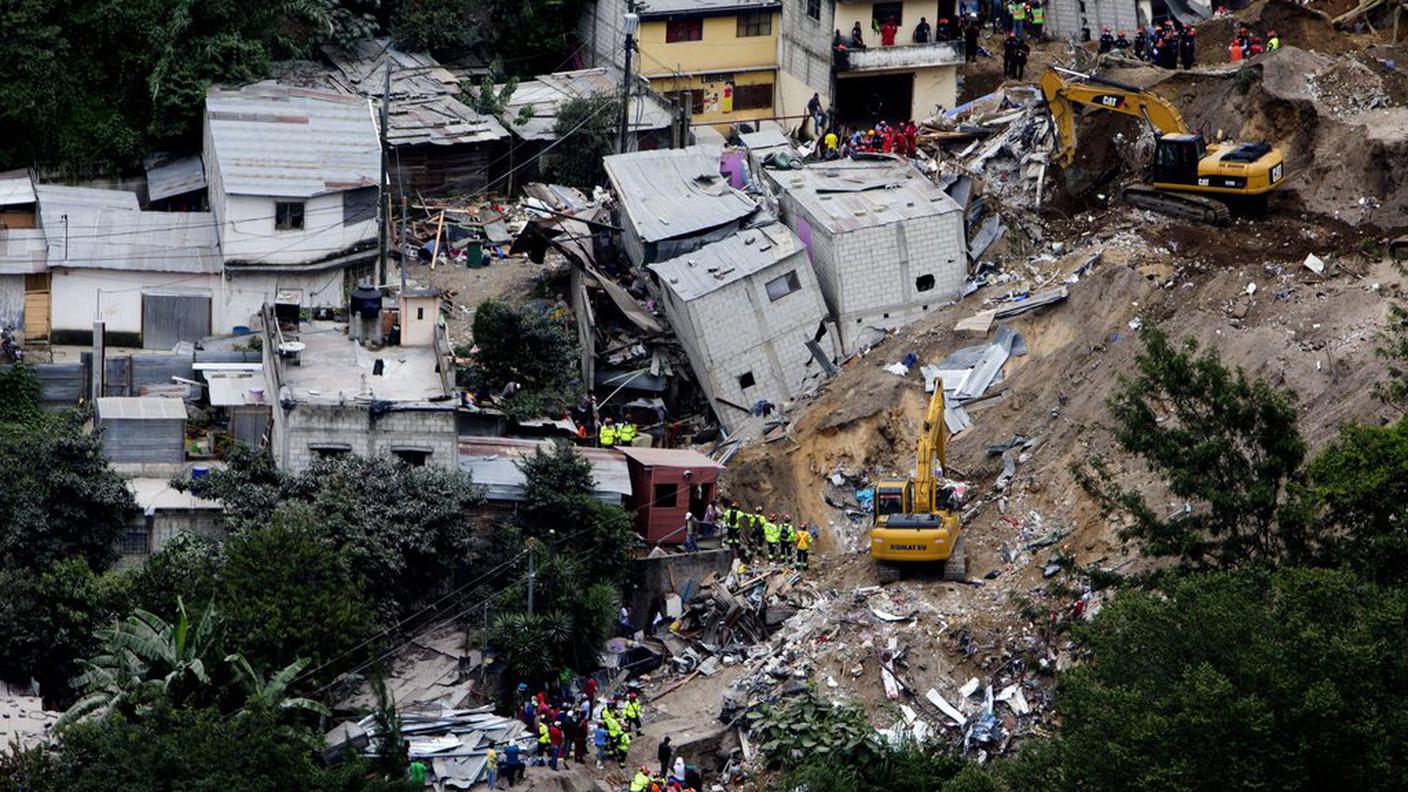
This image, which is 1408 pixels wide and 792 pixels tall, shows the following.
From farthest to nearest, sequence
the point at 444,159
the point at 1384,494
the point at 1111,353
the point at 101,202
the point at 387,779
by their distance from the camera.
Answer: the point at 444,159 < the point at 101,202 < the point at 1111,353 < the point at 387,779 < the point at 1384,494

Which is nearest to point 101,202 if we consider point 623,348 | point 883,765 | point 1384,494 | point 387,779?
point 623,348

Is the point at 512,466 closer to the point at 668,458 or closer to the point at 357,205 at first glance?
the point at 668,458

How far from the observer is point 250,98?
64312mm

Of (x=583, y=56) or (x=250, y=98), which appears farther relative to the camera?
(x=583, y=56)

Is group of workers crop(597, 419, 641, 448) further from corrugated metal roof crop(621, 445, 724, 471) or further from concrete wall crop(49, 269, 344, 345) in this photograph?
concrete wall crop(49, 269, 344, 345)

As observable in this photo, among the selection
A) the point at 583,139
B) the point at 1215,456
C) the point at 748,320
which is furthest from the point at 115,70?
the point at 1215,456

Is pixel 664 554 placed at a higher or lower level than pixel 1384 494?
lower

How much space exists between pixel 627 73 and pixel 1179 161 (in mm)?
14256

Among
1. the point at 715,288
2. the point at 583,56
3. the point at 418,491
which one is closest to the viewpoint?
the point at 418,491

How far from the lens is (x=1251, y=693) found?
38.8 meters

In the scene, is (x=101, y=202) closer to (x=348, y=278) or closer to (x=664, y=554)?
(x=348, y=278)

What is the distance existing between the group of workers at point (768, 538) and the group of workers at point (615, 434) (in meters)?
3.39

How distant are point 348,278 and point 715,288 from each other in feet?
29.3

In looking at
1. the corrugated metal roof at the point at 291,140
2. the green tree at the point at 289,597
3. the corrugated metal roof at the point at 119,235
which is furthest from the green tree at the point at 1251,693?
the corrugated metal roof at the point at 119,235
